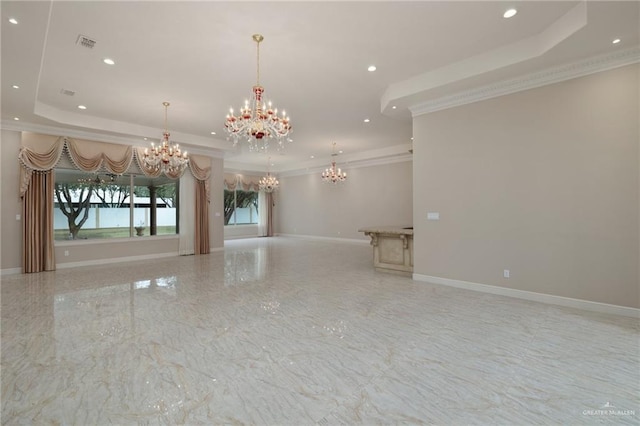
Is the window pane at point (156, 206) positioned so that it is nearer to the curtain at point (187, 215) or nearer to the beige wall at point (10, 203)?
the curtain at point (187, 215)

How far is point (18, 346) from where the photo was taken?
9.73ft

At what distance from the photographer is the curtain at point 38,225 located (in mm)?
6434

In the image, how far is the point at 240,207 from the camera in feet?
47.1

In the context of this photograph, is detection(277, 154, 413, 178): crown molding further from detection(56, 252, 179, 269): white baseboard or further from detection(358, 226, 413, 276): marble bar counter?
detection(56, 252, 179, 269): white baseboard

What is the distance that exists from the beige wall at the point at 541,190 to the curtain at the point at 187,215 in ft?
22.3

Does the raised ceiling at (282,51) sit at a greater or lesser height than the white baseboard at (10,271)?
greater

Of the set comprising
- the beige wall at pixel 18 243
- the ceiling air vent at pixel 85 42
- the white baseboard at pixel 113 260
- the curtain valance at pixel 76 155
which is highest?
the ceiling air vent at pixel 85 42

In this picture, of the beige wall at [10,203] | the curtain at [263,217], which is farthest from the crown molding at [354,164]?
the beige wall at [10,203]

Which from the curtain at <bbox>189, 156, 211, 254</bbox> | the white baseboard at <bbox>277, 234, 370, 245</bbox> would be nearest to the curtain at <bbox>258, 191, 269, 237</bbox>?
the white baseboard at <bbox>277, 234, 370, 245</bbox>

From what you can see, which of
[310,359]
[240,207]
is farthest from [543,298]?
[240,207]

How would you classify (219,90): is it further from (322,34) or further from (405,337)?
(405,337)

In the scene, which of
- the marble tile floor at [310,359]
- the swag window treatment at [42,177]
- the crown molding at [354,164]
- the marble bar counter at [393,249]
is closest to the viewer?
the marble tile floor at [310,359]

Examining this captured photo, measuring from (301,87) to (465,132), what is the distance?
2982mm

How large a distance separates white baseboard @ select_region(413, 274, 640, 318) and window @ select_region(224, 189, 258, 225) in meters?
10.6
